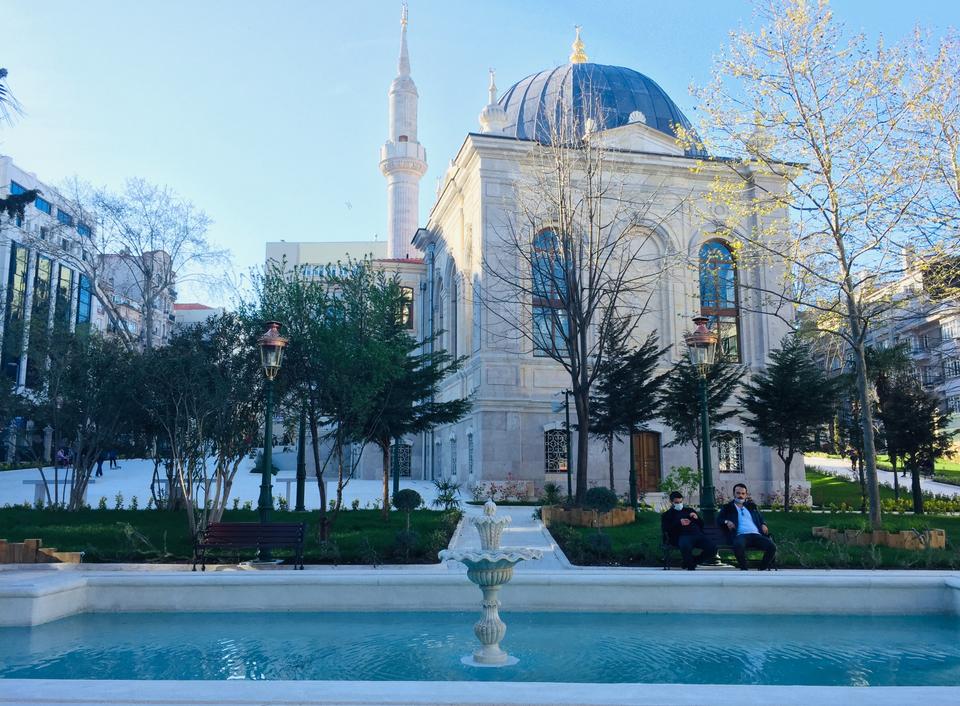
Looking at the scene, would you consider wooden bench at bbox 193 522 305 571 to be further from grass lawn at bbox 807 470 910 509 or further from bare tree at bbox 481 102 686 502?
grass lawn at bbox 807 470 910 509

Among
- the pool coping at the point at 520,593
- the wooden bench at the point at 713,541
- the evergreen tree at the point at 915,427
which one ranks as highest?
the evergreen tree at the point at 915,427

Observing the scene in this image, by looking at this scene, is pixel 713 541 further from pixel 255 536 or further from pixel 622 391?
pixel 622 391

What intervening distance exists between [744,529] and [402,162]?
36356 mm

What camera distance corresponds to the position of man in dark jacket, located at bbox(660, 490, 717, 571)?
10.4 metres

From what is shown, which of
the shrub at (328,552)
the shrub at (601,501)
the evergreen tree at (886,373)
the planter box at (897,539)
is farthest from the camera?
the evergreen tree at (886,373)

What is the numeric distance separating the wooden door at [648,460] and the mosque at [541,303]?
0.11ft

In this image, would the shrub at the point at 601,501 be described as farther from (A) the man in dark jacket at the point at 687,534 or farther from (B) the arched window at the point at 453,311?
(B) the arched window at the point at 453,311

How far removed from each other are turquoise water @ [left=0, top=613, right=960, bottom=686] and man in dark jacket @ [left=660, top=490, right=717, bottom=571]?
8.29 ft

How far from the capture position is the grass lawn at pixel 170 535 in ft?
37.5

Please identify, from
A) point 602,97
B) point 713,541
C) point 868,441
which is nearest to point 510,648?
point 713,541

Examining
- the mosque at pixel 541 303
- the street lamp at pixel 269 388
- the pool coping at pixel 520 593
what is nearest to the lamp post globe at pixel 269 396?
the street lamp at pixel 269 388

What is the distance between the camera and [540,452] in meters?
25.0

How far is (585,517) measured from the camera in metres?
15.5

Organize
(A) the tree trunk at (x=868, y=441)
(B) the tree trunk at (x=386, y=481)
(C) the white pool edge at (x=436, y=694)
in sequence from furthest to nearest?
(B) the tree trunk at (x=386, y=481), (A) the tree trunk at (x=868, y=441), (C) the white pool edge at (x=436, y=694)
